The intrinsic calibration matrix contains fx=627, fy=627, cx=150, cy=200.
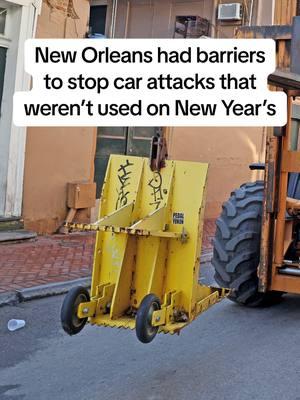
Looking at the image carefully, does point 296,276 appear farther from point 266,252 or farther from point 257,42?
point 257,42

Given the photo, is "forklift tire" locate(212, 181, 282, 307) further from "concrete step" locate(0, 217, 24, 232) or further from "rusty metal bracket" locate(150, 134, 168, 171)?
"concrete step" locate(0, 217, 24, 232)

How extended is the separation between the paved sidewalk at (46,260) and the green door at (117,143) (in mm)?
1626

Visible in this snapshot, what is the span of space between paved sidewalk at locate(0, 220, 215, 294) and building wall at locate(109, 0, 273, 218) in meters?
3.59

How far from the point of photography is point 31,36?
9.48 meters

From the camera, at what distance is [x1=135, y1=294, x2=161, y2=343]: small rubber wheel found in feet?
12.8

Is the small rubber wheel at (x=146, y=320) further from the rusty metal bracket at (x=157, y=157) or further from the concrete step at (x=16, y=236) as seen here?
the concrete step at (x=16, y=236)

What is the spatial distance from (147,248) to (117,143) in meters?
7.55

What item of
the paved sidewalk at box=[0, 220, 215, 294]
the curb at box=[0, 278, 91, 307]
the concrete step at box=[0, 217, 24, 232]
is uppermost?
the concrete step at box=[0, 217, 24, 232]

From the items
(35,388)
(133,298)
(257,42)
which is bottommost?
(35,388)

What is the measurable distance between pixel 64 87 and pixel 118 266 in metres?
5.31

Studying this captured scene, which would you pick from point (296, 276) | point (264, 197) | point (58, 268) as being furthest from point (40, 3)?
point (296, 276)

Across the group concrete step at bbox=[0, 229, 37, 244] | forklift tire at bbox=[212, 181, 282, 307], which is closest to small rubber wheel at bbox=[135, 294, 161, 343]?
forklift tire at bbox=[212, 181, 282, 307]

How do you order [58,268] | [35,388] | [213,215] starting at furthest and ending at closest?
[213,215]
[58,268]
[35,388]

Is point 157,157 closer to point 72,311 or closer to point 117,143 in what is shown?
point 72,311
